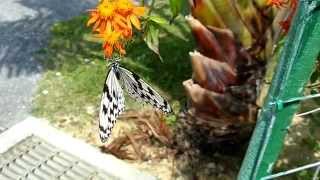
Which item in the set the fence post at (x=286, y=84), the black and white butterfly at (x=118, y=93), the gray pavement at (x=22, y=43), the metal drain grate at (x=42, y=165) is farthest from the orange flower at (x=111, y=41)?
the gray pavement at (x=22, y=43)

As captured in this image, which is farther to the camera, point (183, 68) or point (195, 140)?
point (183, 68)

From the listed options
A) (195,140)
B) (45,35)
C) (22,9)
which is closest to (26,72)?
(45,35)

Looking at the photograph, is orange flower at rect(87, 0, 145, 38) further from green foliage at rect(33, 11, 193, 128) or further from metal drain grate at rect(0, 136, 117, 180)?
green foliage at rect(33, 11, 193, 128)

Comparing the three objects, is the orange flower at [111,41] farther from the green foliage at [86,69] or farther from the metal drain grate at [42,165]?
the green foliage at [86,69]

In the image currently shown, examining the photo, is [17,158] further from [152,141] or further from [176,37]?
[176,37]

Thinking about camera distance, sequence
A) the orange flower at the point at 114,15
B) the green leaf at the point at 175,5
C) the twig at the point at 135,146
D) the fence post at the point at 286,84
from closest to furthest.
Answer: the fence post at the point at 286,84
the orange flower at the point at 114,15
the green leaf at the point at 175,5
the twig at the point at 135,146

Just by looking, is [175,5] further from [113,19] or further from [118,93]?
[113,19]

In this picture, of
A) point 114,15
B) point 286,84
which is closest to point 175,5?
point 114,15
